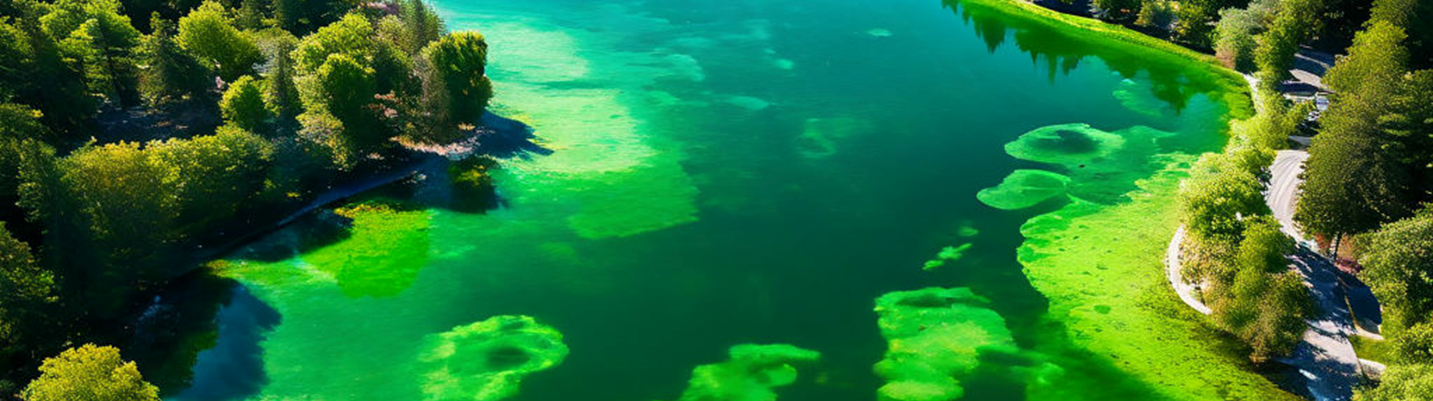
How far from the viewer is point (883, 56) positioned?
115 metres

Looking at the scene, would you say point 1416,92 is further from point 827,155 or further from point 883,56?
point 883,56

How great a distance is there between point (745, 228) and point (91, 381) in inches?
1643

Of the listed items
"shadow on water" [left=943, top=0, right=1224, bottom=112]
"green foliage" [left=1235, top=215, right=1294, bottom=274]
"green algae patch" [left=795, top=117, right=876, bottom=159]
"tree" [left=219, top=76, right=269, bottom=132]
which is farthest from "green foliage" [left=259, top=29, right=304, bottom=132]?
"shadow on water" [left=943, top=0, right=1224, bottom=112]

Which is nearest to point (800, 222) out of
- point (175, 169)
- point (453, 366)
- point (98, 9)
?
point (453, 366)

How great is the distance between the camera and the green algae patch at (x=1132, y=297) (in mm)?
57688

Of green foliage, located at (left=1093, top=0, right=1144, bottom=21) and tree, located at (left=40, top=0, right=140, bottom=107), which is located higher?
green foliage, located at (left=1093, top=0, right=1144, bottom=21)

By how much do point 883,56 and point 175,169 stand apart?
7380 cm

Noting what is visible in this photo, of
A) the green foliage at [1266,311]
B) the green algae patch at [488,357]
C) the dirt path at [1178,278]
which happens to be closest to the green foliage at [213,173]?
the green algae patch at [488,357]

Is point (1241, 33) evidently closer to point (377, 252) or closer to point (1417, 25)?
point (1417, 25)

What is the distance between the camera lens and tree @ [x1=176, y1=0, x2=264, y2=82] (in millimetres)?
85688

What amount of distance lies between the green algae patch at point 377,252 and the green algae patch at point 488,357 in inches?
296

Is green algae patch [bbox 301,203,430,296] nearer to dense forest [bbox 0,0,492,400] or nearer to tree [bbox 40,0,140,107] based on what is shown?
dense forest [bbox 0,0,492,400]

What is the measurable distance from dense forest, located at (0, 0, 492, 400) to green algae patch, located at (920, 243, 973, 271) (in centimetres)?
4058

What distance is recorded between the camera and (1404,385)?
158 feet
